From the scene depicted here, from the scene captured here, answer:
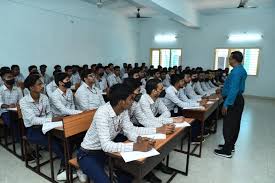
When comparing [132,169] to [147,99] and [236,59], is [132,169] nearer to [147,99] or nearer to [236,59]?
[147,99]

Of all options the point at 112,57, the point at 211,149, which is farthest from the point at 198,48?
the point at 211,149

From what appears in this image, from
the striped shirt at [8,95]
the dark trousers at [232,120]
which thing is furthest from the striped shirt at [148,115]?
the striped shirt at [8,95]

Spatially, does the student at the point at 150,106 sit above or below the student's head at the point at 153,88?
below

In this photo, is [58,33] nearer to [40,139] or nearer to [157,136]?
[40,139]

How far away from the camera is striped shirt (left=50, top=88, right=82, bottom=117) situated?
318cm

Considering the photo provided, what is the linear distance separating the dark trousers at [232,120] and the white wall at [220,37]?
21.4 ft

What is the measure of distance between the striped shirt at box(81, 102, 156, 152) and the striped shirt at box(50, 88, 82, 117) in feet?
4.41

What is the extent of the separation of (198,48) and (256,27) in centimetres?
242

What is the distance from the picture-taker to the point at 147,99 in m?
2.68

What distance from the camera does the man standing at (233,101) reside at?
10.2 ft

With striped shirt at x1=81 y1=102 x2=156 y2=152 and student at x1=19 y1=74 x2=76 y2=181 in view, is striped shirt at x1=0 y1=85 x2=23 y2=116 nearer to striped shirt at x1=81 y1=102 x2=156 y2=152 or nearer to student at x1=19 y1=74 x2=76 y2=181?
student at x1=19 y1=74 x2=76 y2=181

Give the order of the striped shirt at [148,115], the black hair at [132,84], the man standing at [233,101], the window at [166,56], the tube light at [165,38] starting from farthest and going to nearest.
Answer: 1. the window at [166,56]
2. the tube light at [165,38]
3. the man standing at [233,101]
4. the striped shirt at [148,115]
5. the black hair at [132,84]

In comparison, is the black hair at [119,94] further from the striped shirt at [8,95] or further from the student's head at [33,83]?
the striped shirt at [8,95]

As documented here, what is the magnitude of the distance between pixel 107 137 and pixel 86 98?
76.2 inches
